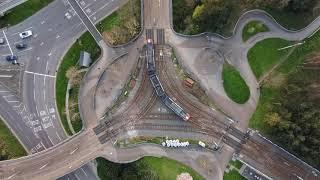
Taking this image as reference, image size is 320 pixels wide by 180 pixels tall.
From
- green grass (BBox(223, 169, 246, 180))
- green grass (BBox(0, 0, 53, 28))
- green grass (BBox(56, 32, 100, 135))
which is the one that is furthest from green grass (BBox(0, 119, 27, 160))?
green grass (BBox(223, 169, 246, 180))

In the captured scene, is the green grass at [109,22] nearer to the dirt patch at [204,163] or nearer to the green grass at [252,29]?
the green grass at [252,29]

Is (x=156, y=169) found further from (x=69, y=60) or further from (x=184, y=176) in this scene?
(x=69, y=60)

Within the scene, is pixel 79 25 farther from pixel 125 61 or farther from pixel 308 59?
pixel 308 59

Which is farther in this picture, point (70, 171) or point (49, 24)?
point (49, 24)

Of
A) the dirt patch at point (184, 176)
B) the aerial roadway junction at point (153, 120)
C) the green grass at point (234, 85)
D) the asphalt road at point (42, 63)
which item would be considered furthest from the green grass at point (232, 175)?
the asphalt road at point (42, 63)

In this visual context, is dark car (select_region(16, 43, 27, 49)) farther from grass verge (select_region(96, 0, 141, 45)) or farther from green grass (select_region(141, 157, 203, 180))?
green grass (select_region(141, 157, 203, 180))

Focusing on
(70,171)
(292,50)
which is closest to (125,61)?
→ (70,171)
